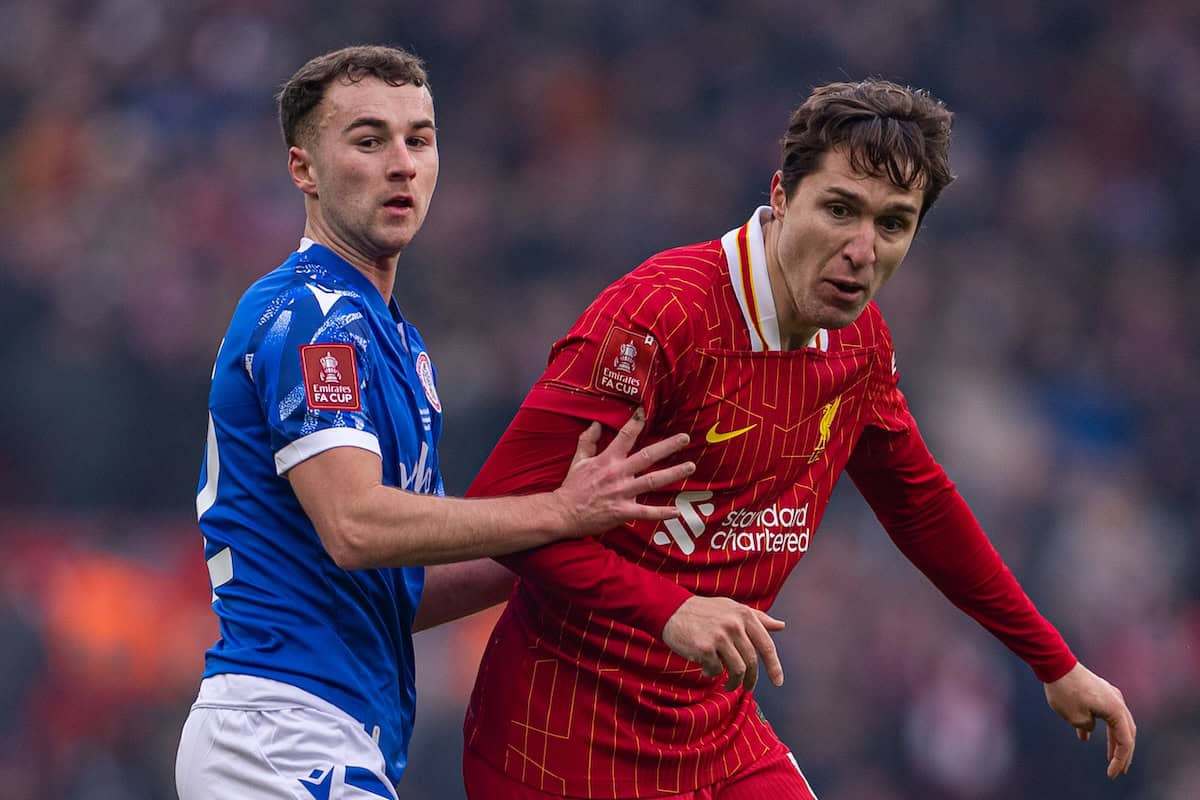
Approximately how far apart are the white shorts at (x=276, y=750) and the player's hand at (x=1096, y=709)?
1.84 metres

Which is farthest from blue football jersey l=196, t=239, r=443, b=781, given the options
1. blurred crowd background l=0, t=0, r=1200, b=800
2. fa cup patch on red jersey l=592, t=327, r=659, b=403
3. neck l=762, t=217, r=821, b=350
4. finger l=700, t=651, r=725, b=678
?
blurred crowd background l=0, t=0, r=1200, b=800

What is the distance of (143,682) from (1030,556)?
4.57 m

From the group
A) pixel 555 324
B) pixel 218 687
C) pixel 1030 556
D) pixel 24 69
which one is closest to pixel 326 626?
pixel 218 687

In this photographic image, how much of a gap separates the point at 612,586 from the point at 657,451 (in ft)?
0.96

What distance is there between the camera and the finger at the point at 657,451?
129 inches

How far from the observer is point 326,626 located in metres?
3.39

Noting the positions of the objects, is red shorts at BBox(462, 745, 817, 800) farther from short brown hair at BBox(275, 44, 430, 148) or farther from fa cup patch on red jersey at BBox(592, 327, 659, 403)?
short brown hair at BBox(275, 44, 430, 148)

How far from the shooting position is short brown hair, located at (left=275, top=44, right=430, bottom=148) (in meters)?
3.64

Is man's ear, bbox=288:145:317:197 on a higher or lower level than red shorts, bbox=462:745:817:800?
higher

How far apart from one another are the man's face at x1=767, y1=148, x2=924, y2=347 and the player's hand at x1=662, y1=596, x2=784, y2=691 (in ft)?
2.49

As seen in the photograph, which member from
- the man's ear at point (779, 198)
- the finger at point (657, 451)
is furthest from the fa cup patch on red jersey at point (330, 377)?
the man's ear at point (779, 198)

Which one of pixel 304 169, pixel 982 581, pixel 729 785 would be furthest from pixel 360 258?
pixel 982 581

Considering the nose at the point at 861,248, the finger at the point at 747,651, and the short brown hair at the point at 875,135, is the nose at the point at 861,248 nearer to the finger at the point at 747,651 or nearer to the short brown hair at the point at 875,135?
the short brown hair at the point at 875,135

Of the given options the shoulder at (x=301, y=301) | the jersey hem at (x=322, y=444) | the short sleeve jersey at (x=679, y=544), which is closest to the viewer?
the jersey hem at (x=322, y=444)
